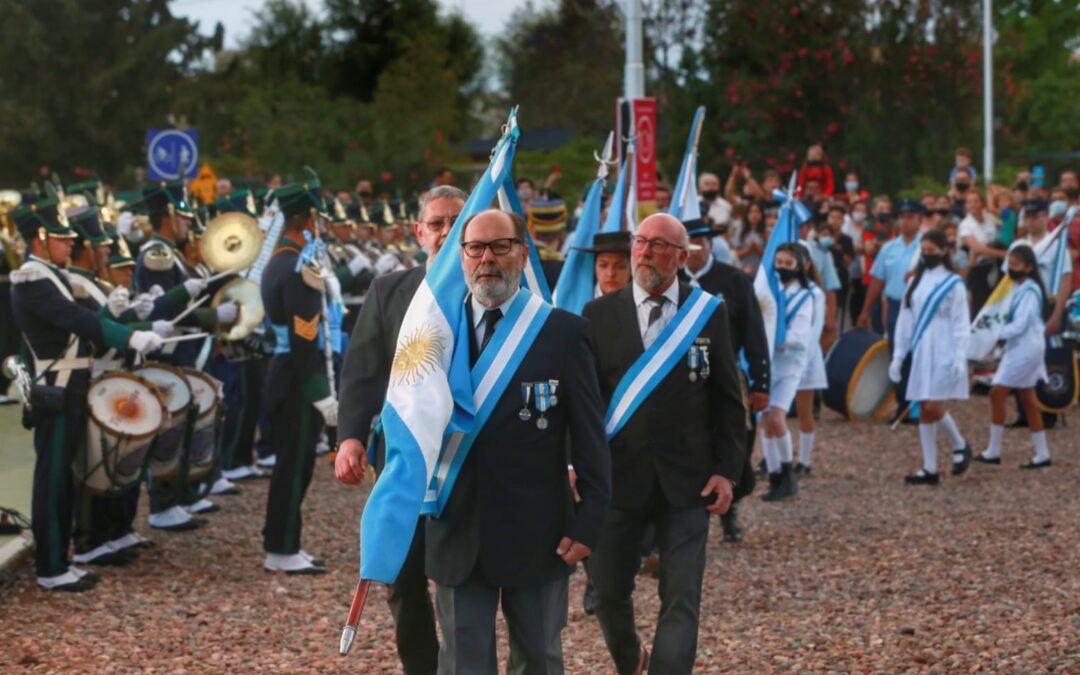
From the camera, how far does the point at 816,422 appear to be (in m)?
18.5

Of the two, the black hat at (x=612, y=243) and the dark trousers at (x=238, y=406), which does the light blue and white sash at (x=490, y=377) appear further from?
the dark trousers at (x=238, y=406)

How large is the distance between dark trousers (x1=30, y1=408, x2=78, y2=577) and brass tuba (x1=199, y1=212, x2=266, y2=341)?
254 cm

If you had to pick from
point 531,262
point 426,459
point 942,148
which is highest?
point 942,148

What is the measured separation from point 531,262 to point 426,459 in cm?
162

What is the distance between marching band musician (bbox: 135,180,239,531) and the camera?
12008 millimetres

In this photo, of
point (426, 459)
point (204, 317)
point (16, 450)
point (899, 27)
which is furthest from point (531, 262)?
point (899, 27)

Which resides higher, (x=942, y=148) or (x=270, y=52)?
(x=270, y=52)

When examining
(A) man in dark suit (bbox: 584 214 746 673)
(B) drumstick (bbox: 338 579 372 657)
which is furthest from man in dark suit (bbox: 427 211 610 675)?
(A) man in dark suit (bbox: 584 214 746 673)

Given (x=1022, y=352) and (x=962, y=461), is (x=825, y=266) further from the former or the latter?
(x=962, y=461)

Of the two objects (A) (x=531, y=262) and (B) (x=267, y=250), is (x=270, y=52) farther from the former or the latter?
(A) (x=531, y=262)

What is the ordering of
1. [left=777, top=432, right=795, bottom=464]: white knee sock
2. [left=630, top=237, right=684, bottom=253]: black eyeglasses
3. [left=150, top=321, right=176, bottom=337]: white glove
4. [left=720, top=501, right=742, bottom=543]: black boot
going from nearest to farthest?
[left=630, top=237, right=684, bottom=253]: black eyeglasses → [left=150, top=321, right=176, bottom=337]: white glove → [left=720, top=501, right=742, bottom=543]: black boot → [left=777, top=432, right=795, bottom=464]: white knee sock

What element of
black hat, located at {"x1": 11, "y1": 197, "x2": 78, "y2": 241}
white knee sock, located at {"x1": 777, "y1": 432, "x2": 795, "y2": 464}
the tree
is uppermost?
the tree

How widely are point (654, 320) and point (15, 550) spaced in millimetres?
4775

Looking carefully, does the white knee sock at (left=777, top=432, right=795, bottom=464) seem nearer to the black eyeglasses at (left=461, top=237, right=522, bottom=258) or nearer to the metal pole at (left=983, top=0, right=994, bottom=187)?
the black eyeglasses at (left=461, top=237, right=522, bottom=258)
